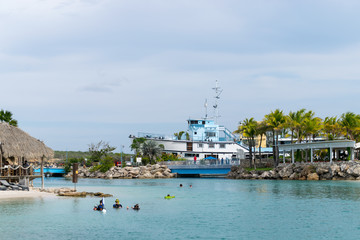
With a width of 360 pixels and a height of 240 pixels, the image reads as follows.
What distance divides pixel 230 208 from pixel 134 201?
7.72m

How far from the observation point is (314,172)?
6206cm

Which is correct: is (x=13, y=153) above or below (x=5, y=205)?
above

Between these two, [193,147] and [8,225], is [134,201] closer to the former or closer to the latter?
[8,225]

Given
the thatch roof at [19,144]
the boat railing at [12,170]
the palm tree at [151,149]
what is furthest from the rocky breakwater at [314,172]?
the boat railing at [12,170]

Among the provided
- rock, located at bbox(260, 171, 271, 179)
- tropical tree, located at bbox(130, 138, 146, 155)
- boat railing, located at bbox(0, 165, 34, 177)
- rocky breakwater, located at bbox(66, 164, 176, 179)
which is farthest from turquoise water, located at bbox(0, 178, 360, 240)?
tropical tree, located at bbox(130, 138, 146, 155)

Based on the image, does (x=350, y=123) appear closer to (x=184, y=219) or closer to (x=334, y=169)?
(x=334, y=169)

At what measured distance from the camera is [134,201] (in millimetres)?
34219

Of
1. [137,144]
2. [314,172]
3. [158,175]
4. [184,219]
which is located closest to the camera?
[184,219]

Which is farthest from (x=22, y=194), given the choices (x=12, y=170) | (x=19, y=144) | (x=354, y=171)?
(x=354, y=171)

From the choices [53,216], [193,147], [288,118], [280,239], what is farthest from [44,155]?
[193,147]

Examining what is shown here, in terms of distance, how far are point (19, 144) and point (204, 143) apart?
62.0m

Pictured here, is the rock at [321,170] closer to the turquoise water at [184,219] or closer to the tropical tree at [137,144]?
the turquoise water at [184,219]

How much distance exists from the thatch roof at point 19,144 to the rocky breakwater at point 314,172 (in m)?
37.9

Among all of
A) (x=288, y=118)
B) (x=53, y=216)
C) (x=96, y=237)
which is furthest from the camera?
(x=288, y=118)
